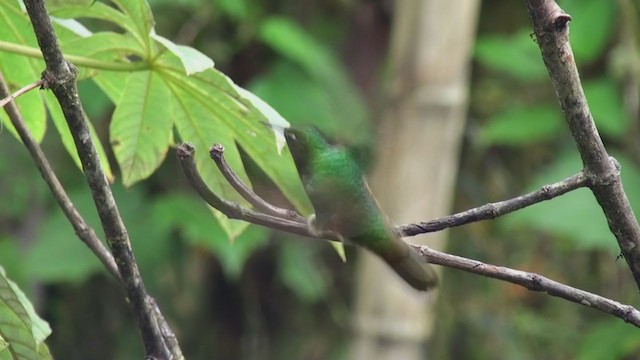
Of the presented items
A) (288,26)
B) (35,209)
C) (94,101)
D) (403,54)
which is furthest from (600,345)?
(35,209)

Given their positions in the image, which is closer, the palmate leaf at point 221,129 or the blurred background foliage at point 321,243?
the palmate leaf at point 221,129

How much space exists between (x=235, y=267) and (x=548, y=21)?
1398mm

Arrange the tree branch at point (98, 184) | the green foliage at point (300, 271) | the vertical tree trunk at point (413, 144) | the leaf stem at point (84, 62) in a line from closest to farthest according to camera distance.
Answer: the tree branch at point (98, 184) → the leaf stem at point (84, 62) → the vertical tree trunk at point (413, 144) → the green foliage at point (300, 271)

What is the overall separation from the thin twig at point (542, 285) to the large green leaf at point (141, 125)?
11.4 inches

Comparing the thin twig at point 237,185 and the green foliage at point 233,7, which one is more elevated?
the green foliage at point 233,7

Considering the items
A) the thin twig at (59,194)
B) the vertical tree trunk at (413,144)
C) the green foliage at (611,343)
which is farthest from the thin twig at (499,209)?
the green foliage at (611,343)

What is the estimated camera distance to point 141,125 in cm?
77

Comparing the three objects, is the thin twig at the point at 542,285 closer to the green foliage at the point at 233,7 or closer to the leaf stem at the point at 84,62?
the leaf stem at the point at 84,62

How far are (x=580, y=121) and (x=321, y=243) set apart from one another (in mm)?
1847

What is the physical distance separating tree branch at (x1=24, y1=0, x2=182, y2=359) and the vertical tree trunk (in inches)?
44.4

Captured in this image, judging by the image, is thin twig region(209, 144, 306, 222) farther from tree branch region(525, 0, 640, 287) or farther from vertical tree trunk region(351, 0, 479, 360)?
vertical tree trunk region(351, 0, 479, 360)

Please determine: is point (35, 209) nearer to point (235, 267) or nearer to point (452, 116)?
point (235, 267)

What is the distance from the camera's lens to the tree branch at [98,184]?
53cm

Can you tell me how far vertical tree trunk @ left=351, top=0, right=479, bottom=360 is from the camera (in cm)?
172
